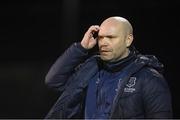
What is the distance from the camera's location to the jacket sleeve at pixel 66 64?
10.6 ft

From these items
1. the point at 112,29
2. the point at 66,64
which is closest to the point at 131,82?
the point at 112,29

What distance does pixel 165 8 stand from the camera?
6551 millimetres

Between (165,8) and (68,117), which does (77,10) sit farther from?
(68,117)

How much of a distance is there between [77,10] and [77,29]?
8.5 inches

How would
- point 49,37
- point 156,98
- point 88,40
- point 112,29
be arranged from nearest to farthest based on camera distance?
point 156,98 < point 112,29 < point 88,40 < point 49,37

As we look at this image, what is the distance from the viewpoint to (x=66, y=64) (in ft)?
10.6

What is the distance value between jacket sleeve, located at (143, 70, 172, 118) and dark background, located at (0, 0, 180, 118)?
2.26 meters

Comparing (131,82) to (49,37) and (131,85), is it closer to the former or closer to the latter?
(131,85)

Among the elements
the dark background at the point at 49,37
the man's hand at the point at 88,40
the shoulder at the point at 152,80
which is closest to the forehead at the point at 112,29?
the man's hand at the point at 88,40

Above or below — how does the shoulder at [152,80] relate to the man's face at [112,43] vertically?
below

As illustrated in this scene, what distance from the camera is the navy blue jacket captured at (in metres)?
2.97

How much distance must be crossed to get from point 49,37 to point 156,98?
A: 4.39 meters

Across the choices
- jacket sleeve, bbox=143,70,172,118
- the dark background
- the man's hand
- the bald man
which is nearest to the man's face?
the bald man

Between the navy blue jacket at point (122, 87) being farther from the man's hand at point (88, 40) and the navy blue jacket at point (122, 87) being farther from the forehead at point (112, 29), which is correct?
the forehead at point (112, 29)
